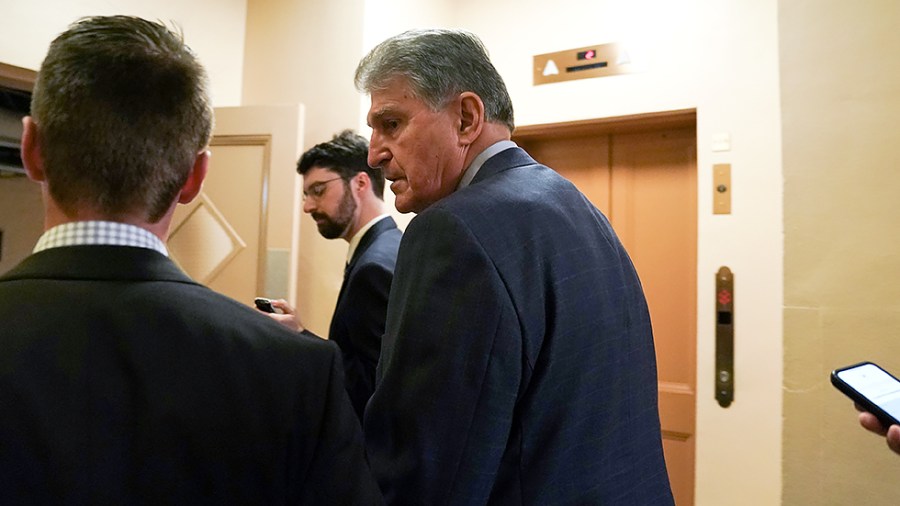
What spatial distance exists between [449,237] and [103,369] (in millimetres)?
370

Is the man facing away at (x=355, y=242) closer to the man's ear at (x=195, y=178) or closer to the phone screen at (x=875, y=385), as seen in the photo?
the man's ear at (x=195, y=178)

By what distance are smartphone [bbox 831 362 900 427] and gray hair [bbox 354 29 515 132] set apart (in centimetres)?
84

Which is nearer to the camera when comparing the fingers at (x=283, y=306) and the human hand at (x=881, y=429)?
the human hand at (x=881, y=429)

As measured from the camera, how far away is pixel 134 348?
18.5 inches

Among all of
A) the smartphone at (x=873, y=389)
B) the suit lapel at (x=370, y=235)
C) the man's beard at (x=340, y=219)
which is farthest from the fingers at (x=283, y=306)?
the smartphone at (x=873, y=389)

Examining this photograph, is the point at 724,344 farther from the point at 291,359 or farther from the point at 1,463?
the point at 1,463

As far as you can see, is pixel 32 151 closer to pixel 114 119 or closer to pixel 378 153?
pixel 114 119

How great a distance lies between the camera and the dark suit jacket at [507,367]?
66 cm

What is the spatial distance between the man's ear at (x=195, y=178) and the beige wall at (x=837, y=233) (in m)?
1.95

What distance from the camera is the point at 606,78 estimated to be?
2.37 m

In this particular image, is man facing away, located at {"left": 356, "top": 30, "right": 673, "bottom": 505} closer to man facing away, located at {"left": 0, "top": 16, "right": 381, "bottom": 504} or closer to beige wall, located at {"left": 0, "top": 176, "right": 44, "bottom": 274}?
man facing away, located at {"left": 0, "top": 16, "right": 381, "bottom": 504}

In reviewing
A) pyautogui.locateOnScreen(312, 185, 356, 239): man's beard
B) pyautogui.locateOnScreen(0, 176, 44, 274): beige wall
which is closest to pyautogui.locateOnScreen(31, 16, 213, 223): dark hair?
pyautogui.locateOnScreen(312, 185, 356, 239): man's beard

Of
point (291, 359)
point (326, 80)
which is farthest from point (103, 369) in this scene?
point (326, 80)

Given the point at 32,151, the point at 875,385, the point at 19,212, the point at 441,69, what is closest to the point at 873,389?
the point at 875,385
